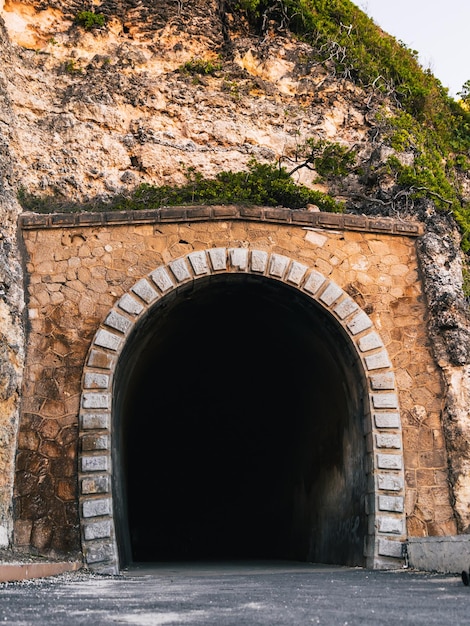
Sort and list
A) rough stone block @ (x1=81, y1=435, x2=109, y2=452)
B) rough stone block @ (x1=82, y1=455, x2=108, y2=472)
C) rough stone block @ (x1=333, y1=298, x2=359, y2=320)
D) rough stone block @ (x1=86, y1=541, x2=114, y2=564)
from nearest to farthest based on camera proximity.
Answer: rough stone block @ (x1=86, y1=541, x2=114, y2=564) → rough stone block @ (x1=82, y1=455, x2=108, y2=472) → rough stone block @ (x1=81, y1=435, x2=109, y2=452) → rough stone block @ (x1=333, y1=298, x2=359, y2=320)

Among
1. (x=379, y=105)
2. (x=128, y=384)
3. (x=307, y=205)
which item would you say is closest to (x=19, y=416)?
(x=128, y=384)

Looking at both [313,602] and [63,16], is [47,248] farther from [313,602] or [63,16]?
[313,602]

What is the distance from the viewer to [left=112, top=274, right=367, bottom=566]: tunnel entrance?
9602mm

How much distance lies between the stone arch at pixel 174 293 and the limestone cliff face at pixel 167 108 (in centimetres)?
111

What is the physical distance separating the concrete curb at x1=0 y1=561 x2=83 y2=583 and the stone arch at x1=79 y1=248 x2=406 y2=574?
0.38 metres

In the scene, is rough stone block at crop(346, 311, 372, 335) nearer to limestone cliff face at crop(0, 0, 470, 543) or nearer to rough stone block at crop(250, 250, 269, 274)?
limestone cliff face at crop(0, 0, 470, 543)

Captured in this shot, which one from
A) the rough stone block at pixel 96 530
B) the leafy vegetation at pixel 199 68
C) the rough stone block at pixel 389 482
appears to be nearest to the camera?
the rough stone block at pixel 96 530

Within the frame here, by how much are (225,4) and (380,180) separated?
4.24 metres

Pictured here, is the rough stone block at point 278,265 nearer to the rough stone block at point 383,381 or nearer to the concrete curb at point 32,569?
the rough stone block at point 383,381

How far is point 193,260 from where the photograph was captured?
9.40 metres

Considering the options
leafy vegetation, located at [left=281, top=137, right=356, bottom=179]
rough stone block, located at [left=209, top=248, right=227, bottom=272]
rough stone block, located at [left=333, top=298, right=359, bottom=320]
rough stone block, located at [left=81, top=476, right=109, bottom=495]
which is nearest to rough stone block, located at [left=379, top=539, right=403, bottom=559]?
rough stone block, located at [left=333, top=298, right=359, bottom=320]

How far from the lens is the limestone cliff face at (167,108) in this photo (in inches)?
410

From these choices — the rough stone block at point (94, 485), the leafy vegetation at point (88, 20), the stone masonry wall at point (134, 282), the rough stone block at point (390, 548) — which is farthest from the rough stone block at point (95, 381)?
the leafy vegetation at point (88, 20)

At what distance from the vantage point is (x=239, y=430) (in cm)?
1609
